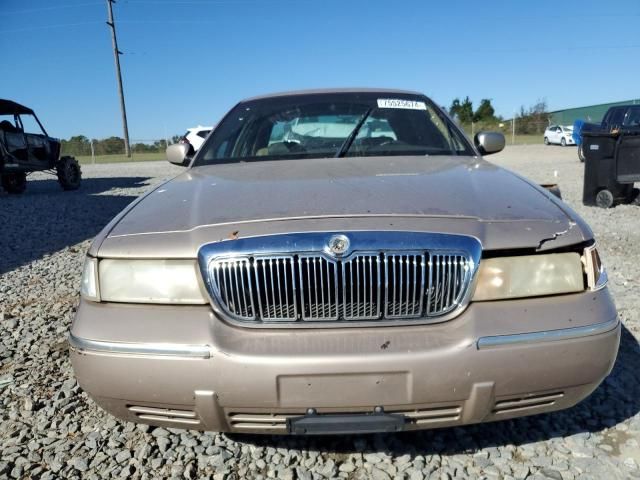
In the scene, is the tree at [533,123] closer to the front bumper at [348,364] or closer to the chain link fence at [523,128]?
the chain link fence at [523,128]

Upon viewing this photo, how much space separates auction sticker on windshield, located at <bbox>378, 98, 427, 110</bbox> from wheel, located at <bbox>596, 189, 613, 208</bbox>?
18.0 feet

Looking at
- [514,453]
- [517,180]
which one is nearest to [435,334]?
[514,453]

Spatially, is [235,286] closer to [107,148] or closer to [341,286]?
[341,286]

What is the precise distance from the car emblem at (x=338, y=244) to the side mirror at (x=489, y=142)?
2033 millimetres

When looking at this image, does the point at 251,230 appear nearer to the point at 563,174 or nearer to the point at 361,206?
the point at 361,206

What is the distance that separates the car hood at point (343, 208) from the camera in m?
1.67

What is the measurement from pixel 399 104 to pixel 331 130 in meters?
0.47

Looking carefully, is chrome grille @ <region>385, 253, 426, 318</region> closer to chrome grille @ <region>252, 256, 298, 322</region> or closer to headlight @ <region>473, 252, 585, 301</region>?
headlight @ <region>473, 252, 585, 301</region>

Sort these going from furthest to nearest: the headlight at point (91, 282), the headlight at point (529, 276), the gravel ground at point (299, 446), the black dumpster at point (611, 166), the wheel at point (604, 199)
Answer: the wheel at point (604, 199), the black dumpster at point (611, 166), the gravel ground at point (299, 446), the headlight at point (91, 282), the headlight at point (529, 276)

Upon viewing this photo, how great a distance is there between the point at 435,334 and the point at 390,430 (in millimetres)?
339

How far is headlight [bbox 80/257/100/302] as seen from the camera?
5.77 feet

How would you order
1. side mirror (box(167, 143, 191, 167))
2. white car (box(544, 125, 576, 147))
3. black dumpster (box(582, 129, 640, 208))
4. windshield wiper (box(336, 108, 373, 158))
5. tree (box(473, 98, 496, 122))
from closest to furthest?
windshield wiper (box(336, 108, 373, 158)), side mirror (box(167, 143, 191, 167)), black dumpster (box(582, 129, 640, 208)), white car (box(544, 125, 576, 147)), tree (box(473, 98, 496, 122))

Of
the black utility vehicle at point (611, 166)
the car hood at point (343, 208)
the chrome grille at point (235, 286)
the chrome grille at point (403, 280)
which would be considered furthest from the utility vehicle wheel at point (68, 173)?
the chrome grille at point (403, 280)

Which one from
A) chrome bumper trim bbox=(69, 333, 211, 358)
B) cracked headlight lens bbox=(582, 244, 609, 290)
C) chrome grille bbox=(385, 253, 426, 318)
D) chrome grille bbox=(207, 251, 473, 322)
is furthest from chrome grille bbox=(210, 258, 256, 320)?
cracked headlight lens bbox=(582, 244, 609, 290)
